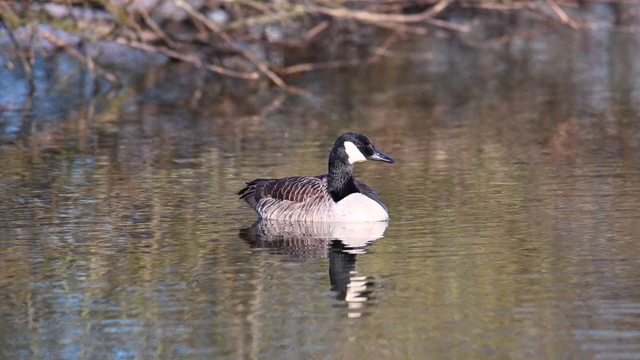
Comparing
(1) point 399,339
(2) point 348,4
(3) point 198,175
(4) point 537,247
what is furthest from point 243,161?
(2) point 348,4

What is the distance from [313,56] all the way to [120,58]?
4017mm

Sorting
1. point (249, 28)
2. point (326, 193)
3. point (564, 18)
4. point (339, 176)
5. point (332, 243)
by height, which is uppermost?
point (249, 28)

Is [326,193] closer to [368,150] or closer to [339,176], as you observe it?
[339,176]

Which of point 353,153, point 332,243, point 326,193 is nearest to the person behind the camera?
point 332,243

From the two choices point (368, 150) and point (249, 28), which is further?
point (249, 28)

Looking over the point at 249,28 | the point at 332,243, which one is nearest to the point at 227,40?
the point at 332,243

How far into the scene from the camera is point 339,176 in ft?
40.2

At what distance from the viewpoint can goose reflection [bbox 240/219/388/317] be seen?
938 cm

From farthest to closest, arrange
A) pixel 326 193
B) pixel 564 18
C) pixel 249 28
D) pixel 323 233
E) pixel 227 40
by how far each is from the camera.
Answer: pixel 249 28, pixel 227 40, pixel 564 18, pixel 326 193, pixel 323 233

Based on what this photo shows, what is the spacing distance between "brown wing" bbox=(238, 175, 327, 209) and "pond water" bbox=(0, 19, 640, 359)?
0.28 metres

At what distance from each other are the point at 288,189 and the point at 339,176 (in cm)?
Answer: 48

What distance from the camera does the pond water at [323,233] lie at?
814 centimetres

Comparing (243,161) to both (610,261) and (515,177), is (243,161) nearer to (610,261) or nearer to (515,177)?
(515,177)

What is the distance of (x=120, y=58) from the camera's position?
92.4 ft
